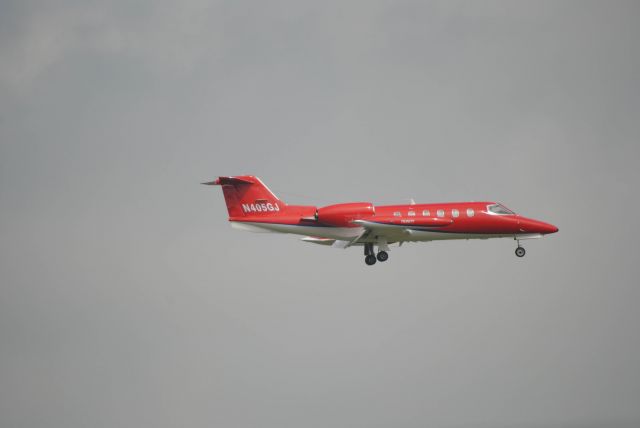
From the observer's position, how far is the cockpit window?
1861 inches

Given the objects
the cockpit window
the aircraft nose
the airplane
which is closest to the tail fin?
the airplane

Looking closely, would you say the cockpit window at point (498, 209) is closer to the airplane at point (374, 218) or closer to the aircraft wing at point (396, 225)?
the airplane at point (374, 218)

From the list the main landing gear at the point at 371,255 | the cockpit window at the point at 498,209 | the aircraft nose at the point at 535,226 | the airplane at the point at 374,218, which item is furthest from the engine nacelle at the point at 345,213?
the aircraft nose at the point at 535,226

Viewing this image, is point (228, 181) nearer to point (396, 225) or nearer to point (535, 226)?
point (396, 225)

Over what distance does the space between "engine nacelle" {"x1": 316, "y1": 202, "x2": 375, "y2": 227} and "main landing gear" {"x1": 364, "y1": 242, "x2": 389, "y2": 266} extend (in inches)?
101

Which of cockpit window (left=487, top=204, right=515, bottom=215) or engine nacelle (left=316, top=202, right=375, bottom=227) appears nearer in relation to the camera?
engine nacelle (left=316, top=202, right=375, bottom=227)

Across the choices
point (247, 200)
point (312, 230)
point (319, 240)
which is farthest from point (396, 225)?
point (247, 200)

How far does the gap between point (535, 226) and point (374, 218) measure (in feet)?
29.3

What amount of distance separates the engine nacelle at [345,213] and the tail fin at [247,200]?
2778mm

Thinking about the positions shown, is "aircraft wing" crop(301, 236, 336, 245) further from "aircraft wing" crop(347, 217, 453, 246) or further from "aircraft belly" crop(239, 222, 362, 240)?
"aircraft wing" crop(347, 217, 453, 246)

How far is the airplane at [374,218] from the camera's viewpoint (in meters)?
45.9

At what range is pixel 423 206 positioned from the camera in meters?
46.6

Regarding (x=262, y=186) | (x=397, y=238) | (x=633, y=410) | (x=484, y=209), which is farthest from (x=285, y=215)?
(x=633, y=410)

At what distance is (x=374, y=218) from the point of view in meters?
45.4
